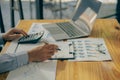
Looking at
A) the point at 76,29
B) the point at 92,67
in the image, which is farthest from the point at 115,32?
the point at 92,67

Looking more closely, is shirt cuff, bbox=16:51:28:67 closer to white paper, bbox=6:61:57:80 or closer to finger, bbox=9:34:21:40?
white paper, bbox=6:61:57:80

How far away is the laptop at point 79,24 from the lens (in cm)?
140

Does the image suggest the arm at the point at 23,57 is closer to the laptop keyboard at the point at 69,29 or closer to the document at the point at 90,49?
the document at the point at 90,49

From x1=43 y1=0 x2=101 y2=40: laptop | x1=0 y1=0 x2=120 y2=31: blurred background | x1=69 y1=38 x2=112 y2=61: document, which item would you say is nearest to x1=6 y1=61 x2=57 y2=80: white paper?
x1=69 y1=38 x2=112 y2=61: document

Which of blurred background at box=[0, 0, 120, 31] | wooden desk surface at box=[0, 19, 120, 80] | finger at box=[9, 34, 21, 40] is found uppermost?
finger at box=[9, 34, 21, 40]

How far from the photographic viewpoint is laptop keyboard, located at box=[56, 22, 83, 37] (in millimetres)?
1432

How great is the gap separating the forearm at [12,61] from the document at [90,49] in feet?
0.85

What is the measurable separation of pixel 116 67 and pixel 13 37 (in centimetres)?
66

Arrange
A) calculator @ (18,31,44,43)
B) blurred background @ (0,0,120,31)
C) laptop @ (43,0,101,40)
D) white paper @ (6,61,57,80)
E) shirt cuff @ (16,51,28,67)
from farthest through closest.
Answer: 1. blurred background @ (0,0,120,31)
2. laptop @ (43,0,101,40)
3. calculator @ (18,31,44,43)
4. shirt cuff @ (16,51,28,67)
5. white paper @ (6,61,57,80)

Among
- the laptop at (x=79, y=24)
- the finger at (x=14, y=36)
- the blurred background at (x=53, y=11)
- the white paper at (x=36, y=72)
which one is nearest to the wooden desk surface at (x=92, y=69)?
the white paper at (x=36, y=72)

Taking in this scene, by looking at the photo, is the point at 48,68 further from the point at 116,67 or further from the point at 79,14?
the point at 79,14

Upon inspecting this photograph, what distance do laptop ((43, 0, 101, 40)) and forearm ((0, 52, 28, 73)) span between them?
37 cm

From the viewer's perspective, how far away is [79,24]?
5.11 feet

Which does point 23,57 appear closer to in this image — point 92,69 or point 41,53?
point 41,53
